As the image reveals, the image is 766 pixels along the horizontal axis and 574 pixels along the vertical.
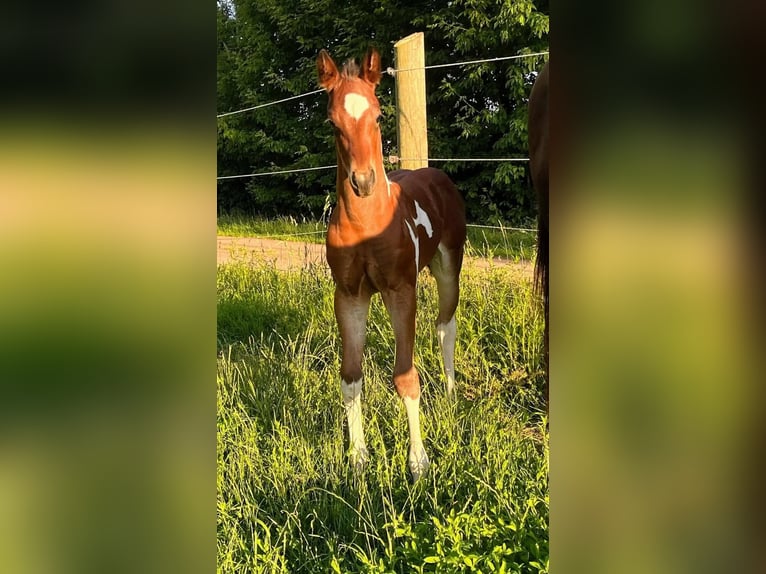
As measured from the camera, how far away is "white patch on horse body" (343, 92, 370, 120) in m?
1.81

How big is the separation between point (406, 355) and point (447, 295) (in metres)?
0.66

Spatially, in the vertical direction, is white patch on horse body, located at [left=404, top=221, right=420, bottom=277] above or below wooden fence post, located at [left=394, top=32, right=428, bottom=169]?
below

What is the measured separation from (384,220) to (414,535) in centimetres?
95

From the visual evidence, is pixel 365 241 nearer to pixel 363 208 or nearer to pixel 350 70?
pixel 363 208

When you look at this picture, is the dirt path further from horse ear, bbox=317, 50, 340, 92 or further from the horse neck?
horse ear, bbox=317, 50, 340, 92

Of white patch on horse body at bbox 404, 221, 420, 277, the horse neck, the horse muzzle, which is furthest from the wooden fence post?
the horse muzzle

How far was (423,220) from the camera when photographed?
7.68ft

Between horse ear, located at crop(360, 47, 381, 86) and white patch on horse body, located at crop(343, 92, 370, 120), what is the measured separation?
4.0 inches

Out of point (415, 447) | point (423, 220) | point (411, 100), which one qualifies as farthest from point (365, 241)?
point (411, 100)

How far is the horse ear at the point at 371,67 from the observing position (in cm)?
187

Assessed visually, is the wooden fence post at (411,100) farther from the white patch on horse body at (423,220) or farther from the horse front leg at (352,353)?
the horse front leg at (352,353)
